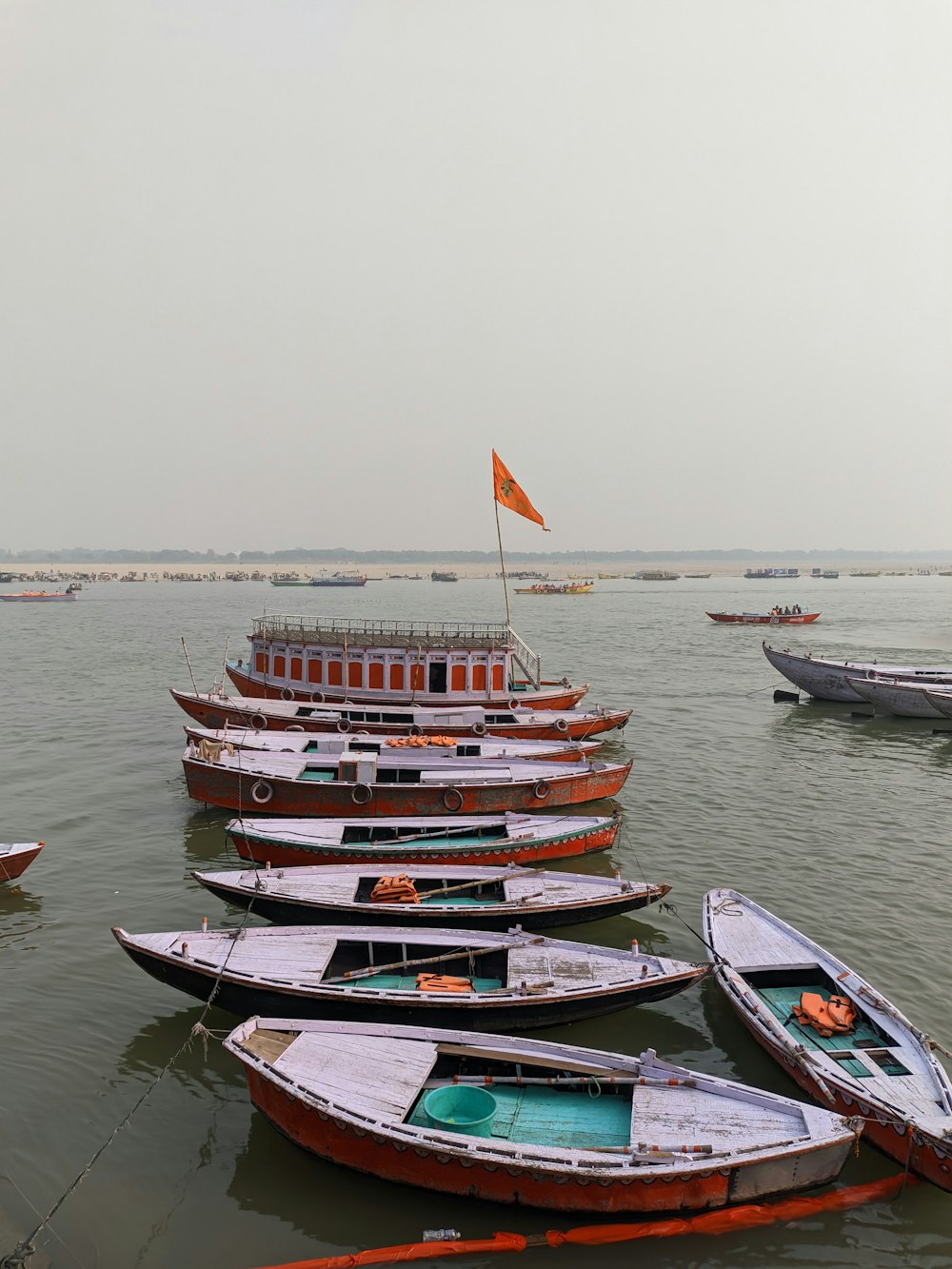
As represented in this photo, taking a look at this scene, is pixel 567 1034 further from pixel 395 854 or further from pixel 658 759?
pixel 658 759

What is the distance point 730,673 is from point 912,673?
16605mm

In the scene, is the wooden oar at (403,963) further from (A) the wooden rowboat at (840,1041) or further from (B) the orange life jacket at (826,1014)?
(B) the orange life jacket at (826,1014)

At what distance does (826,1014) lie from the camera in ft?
41.4

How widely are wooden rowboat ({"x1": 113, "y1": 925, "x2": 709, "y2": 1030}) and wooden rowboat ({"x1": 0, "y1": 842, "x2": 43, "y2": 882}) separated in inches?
292

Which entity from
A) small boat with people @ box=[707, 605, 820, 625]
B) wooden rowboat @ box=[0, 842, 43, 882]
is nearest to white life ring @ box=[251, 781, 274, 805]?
wooden rowboat @ box=[0, 842, 43, 882]

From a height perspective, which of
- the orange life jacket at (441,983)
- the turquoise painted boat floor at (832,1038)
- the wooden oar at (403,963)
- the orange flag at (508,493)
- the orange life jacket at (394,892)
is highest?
the orange flag at (508,493)

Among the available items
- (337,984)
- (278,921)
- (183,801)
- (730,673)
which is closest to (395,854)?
(278,921)

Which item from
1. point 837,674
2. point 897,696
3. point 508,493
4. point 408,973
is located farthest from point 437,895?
point 837,674

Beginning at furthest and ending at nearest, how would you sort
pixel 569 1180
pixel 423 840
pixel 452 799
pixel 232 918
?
1. pixel 452 799
2. pixel 423 840
3. pixel 232 918
4. pixel 569 1180

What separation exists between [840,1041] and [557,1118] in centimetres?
499

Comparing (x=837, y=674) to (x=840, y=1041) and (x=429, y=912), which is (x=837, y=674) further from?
(x=429, y=912)

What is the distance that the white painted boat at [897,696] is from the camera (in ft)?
132

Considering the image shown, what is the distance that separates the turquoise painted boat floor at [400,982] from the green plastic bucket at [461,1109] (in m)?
2.62

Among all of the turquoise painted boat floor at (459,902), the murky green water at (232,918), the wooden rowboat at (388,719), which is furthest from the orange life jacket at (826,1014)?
the wooden rowboat at (388,719)
